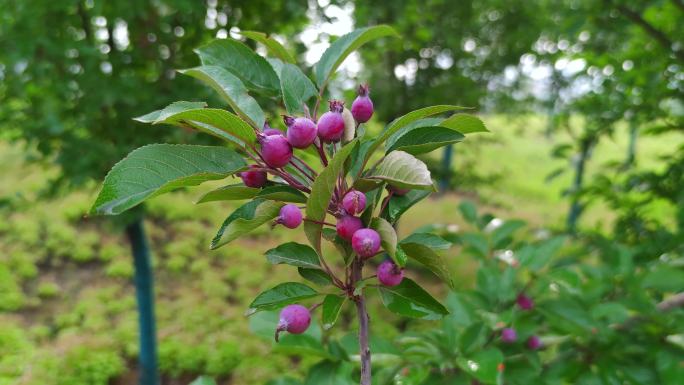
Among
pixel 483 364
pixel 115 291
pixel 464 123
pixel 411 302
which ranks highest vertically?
pixel 464 123

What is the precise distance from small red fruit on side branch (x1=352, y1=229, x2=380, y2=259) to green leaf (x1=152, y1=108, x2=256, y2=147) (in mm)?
148

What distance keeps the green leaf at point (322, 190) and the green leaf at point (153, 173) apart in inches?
3.3

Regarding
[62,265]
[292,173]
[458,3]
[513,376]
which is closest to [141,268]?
[62,265]

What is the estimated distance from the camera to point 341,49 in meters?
0.70

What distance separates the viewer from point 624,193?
2242mm

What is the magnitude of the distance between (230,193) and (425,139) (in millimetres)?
225

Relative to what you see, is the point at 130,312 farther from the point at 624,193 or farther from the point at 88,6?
the point at 624,193

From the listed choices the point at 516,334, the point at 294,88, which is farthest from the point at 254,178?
the point at 516,334

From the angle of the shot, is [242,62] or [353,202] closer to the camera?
[353,202]

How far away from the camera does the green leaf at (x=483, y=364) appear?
945 mm

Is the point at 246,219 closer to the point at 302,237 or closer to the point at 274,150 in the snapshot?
the point at 274,150

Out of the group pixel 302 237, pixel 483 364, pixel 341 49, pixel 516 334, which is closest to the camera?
pixel 341 49

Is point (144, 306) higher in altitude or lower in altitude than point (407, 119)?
lower

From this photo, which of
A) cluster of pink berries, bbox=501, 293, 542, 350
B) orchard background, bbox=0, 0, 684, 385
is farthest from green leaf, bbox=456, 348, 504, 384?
cluster of pink berries, bbox=501, 293, 542, 350
